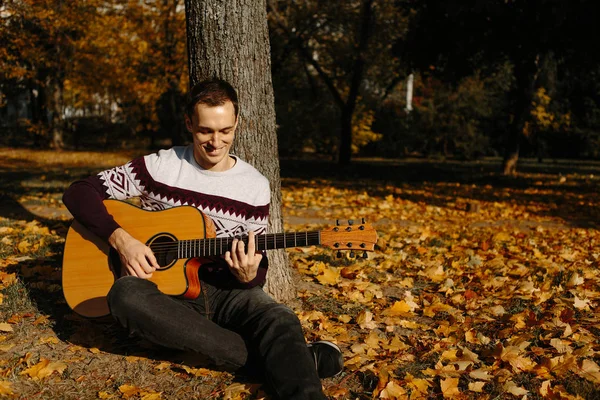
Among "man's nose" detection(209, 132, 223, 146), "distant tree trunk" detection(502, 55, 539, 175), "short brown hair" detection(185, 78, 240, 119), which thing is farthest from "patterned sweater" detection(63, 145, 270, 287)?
"distant tree trunk" detection(502, 55, 539, 175)

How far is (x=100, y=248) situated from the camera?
128 inches

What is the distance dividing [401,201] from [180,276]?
7.29 meters

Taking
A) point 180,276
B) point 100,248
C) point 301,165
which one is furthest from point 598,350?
point 301,165

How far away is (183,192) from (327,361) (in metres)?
1.25

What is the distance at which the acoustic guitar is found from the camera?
2.92 m

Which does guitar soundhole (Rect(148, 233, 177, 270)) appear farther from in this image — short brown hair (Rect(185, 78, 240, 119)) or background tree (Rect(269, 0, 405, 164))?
background tree (Rect(269, 0, 405, 164))

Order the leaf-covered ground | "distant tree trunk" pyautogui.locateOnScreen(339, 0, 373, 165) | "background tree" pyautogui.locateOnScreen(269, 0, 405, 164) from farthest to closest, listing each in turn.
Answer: "background tree" pyautogui.locateOnScreen(269, 0, 405, 164)
"distant tree trunk" pyautogui.locateOnScreen(339, 0, 373, 165)
the leaf-covered ground

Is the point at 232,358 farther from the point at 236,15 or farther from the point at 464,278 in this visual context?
the point at 464,278

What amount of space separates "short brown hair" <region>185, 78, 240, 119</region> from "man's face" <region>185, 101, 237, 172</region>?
0.02 m

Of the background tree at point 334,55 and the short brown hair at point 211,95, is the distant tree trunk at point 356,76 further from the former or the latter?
the short brown hair at point 211,95

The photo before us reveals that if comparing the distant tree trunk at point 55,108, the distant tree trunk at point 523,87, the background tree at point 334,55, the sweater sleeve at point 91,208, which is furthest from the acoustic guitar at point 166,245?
the distant tree trunk at point 55,108

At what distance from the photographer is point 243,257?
9.45ft

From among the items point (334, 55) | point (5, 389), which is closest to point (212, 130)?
point (5, 389)

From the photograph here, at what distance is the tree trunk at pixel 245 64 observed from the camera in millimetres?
3746
